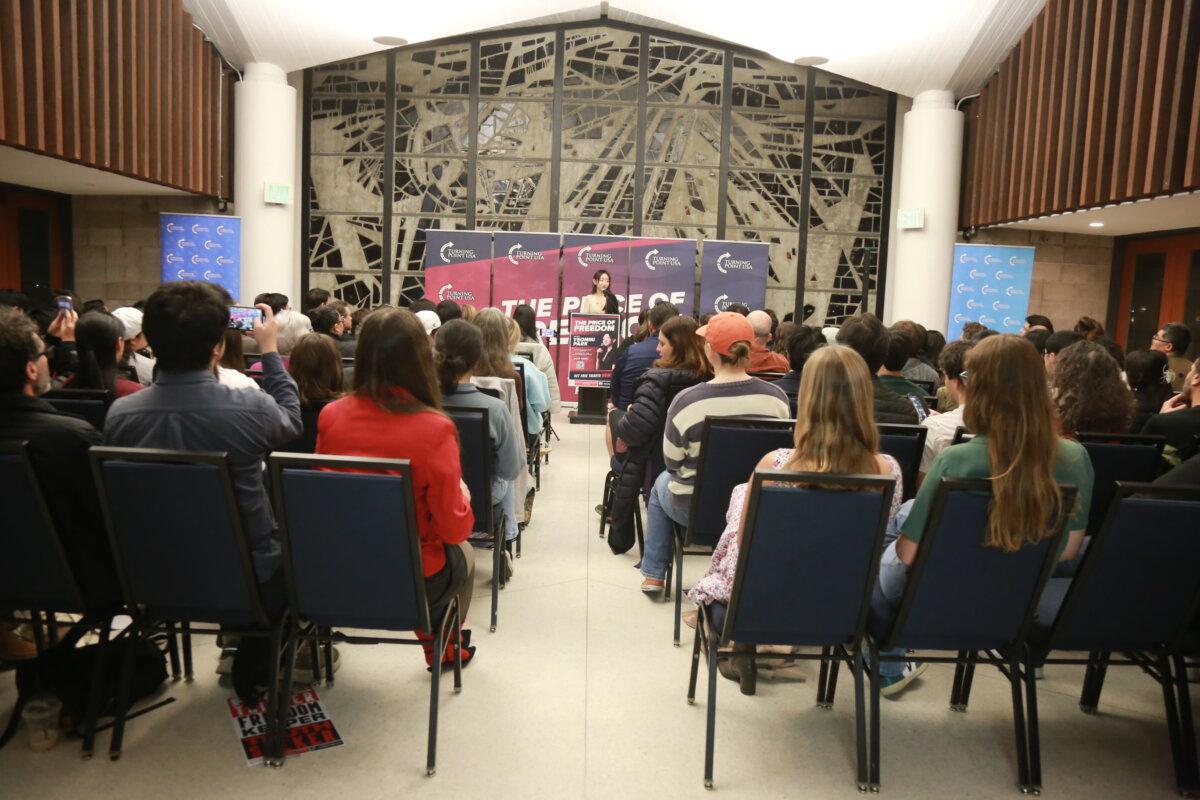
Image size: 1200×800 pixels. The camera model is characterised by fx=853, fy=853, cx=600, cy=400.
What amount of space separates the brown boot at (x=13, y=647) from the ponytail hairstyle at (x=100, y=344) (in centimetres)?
85

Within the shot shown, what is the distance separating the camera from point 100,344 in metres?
3.08

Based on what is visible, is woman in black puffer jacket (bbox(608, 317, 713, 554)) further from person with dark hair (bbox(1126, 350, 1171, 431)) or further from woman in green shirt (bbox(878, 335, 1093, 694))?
person with dark hair (bbox(1126, 350, 1171, 431))

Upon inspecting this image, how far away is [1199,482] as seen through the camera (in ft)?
7.66

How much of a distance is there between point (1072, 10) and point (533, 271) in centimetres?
569

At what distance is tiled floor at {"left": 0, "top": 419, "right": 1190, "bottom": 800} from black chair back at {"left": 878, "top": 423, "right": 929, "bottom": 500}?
27.4 inches

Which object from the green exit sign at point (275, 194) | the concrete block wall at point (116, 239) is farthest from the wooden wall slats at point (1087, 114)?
the concrete block wall at point (116, 239)

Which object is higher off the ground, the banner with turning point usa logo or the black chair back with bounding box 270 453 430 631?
the banner with turning point usa logo

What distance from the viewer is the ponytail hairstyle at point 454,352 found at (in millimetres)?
3215

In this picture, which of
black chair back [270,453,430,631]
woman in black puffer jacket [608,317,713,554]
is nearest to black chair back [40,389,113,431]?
black chair back [270,453,430,631]

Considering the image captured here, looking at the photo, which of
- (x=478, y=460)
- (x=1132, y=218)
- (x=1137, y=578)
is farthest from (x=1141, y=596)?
(x=1132, y=218)

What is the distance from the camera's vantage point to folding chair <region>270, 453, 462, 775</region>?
204cm

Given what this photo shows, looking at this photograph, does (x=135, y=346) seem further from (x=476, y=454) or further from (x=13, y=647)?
(x=476, y=454)

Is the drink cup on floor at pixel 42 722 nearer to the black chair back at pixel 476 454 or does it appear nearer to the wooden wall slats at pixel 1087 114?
the black chair back at pixel 476 454

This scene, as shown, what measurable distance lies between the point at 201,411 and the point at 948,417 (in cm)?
258
